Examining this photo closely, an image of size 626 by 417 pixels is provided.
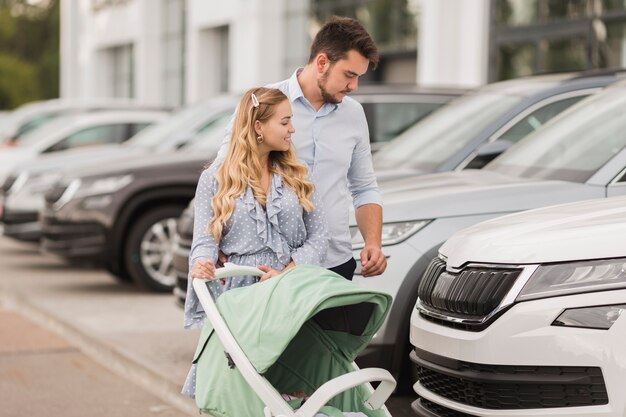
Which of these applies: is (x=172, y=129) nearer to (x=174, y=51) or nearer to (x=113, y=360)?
(x=113, y=360)

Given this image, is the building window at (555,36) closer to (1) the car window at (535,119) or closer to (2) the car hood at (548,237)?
(1) the car window at (535,119)

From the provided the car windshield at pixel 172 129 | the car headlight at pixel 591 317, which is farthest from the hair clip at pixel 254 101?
the car windshield at pixel 172 129

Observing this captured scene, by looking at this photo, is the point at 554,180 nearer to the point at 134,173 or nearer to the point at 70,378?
the point at 70,378

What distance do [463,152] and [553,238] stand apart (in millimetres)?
3469

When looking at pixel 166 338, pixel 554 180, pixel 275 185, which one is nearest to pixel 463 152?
pixel 554 180

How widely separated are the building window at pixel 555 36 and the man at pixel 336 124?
1265 centimetres

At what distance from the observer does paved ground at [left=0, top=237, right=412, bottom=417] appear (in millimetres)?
6941

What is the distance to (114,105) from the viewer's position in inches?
723

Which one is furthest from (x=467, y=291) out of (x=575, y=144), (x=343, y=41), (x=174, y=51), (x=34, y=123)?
(x=174, y=51)

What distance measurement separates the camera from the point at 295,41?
91.3 feet

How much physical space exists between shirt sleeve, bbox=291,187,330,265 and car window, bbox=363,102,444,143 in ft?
18.7

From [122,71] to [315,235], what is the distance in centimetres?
3645

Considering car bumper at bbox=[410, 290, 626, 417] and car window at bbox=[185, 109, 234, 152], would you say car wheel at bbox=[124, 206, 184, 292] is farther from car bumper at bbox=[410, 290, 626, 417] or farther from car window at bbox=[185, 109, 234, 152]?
car bumper at bbox=[410, 290, 626, 417]

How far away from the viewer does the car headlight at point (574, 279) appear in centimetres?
417
